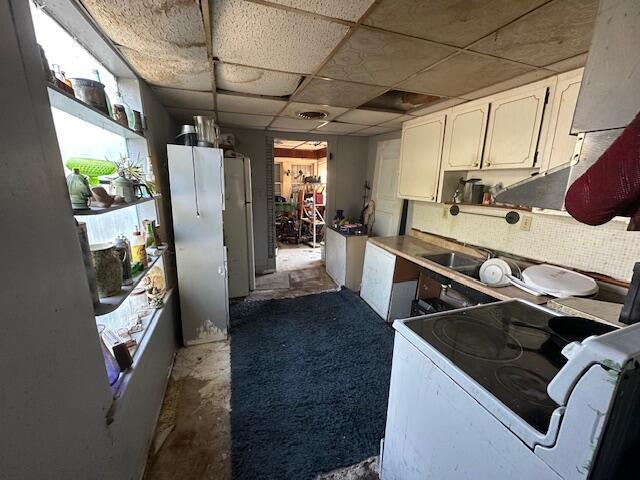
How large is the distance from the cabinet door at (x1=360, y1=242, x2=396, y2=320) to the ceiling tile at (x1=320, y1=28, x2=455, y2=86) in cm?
159

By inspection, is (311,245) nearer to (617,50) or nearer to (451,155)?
(451,155)

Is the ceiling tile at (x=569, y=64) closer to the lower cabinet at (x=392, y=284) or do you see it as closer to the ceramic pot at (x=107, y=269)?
the lower cabinet at (x=392, y=284)

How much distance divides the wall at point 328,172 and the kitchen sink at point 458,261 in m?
2.02

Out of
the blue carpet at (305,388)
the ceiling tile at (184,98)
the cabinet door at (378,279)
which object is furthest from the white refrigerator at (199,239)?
the cabinet door at (378,279)

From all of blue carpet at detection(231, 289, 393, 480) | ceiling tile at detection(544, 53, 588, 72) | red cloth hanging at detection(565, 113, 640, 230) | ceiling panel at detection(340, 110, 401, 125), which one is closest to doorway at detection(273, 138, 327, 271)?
blue carpet at detection(231, 289, 393, 480)

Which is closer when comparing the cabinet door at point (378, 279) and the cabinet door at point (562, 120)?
the cabinet door at point (562, 120)

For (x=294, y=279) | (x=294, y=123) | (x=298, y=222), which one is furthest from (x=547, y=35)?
(x=298, y=222)

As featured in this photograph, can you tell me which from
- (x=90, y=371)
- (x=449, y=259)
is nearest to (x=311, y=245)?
(x=449, y=259)

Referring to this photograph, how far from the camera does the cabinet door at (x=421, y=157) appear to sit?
249 cm

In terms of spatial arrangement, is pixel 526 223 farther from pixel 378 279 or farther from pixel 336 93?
pixel 336 93

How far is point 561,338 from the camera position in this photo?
3.17 ft

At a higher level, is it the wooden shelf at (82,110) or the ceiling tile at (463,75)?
the ceiling tile at (463,75)

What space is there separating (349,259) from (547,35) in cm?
263

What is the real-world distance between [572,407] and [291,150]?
7026 millimetres
